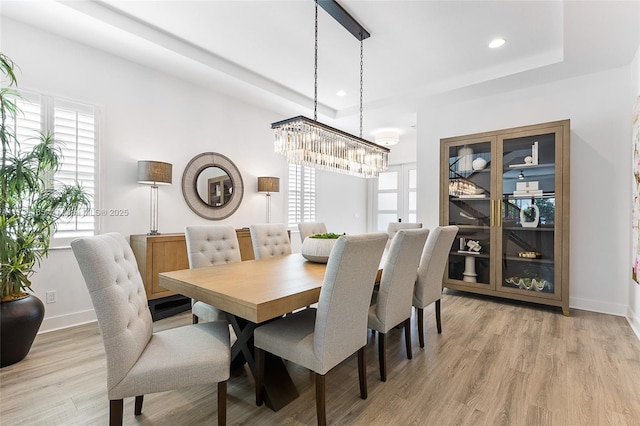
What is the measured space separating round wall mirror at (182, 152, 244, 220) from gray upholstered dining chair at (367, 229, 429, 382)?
2.76 meters

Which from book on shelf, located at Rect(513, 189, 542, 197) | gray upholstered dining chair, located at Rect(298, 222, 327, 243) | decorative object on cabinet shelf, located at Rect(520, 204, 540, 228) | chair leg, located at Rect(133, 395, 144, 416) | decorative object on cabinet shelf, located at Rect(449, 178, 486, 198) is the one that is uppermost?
decorative object on cabinet shelf, located at Rect(449, 178, 486, 198)

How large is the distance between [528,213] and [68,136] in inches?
197

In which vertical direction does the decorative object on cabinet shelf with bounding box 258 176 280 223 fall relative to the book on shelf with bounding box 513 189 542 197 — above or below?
above

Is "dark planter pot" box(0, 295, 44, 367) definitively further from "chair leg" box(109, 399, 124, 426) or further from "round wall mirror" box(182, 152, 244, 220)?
"round wall mirror" box(182, 152, 244, 220)

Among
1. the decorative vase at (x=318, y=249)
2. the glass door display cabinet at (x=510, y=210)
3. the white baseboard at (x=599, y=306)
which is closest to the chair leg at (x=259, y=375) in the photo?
the decorative vase at (x=318, y=249)

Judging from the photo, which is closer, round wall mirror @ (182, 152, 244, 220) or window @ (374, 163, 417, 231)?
round wall mirror @ (182, 152, 244, 220)

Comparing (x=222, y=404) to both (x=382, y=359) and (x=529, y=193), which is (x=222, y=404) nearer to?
(x=382, y=359)

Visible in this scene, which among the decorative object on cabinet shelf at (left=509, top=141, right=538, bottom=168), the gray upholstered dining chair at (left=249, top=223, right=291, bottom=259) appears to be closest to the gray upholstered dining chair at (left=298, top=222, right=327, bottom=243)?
the gray upholstered dining chair at (left=249, top=223, right=291, bottom=259)

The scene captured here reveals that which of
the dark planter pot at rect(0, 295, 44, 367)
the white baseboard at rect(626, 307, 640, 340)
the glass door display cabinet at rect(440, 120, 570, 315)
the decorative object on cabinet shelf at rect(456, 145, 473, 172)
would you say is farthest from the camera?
the decorative object on cabinet shelf at rect(456, 145, 473, 172)

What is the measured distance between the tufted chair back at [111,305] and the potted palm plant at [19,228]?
148cm

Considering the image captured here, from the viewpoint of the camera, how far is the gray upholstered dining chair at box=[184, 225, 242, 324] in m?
2.48

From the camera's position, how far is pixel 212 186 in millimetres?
4141

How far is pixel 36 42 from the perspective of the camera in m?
2.77

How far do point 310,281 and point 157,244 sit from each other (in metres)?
2.10
